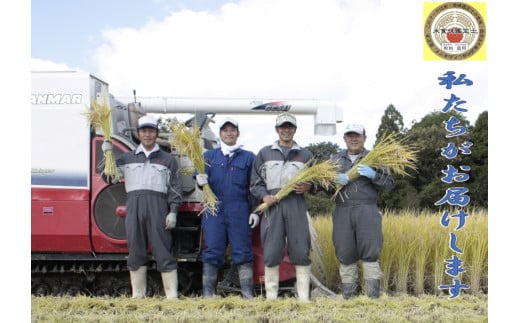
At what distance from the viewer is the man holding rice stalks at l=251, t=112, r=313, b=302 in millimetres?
5055

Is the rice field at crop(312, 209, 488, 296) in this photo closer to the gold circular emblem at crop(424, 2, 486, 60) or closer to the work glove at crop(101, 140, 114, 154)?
the gold circular emblem at crop(424, 2, 486, 60)

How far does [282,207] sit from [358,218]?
2.39 feet

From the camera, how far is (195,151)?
17.1ft

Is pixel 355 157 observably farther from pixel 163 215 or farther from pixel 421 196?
pixel 421 196

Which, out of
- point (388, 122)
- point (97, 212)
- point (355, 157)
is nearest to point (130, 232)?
point (97, 212)

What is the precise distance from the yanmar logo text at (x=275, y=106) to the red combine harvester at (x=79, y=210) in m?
1.39

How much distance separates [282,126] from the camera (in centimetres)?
521

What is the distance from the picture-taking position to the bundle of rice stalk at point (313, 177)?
4977mm

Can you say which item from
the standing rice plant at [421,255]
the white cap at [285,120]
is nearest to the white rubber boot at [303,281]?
the white cap at [285,120]

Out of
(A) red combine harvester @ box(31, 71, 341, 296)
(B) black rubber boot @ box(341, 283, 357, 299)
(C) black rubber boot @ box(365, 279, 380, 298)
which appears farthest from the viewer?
(A) red combine harvester @ box(31, 71, 341, 296)

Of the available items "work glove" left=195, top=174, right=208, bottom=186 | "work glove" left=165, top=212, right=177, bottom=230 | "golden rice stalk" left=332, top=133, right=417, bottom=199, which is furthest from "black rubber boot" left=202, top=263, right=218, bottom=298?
"golden rice stalk" left=332, top=133, right=417, bottom=199

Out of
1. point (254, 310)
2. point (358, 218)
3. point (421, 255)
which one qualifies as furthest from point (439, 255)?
point (254, 310)

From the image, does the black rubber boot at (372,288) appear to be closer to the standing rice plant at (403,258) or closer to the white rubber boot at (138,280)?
the standing rice plant at (403,258)

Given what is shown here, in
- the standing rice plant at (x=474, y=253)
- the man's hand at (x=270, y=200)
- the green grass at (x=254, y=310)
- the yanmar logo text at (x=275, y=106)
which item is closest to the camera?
the green grass at (x=254, y=310)
